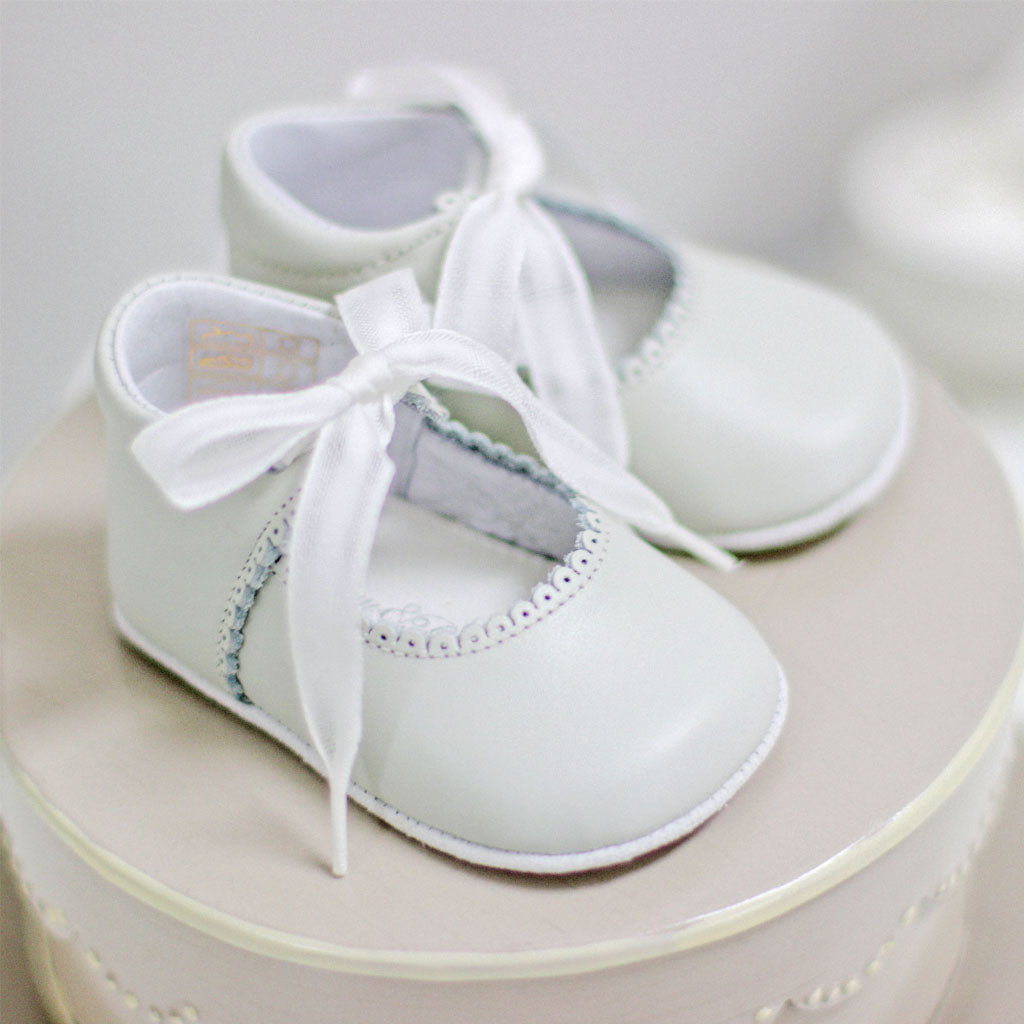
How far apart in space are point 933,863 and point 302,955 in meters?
0.26

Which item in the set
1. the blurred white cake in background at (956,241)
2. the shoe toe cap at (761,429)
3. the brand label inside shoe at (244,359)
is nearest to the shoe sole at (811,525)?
the shoe toe cap at (761,429)

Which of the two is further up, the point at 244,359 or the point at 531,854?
the point at 244,359

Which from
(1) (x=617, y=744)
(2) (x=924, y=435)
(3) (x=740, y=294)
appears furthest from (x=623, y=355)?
(1) (x=617, y=744)

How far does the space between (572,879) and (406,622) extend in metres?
0.13

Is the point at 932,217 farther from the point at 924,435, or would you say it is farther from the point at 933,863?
the point at 933,863

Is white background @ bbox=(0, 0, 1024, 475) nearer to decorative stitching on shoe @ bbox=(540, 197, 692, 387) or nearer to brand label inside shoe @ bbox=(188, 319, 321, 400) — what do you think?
decorative stitching on shoe @ bbox=(540, 197, 692, 387)

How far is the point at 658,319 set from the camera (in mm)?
652

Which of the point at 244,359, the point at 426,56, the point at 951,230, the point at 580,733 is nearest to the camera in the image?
the point at 580,733

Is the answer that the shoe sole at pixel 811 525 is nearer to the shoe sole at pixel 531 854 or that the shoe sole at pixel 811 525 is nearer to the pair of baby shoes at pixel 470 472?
the pair of baby shoes at pixel 470 472

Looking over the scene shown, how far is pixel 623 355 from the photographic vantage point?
0.64m

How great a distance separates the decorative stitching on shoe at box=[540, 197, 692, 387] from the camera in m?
0.57

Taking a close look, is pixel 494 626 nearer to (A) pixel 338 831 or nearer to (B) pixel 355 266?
(A) pixel 338 831

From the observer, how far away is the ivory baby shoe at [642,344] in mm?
541

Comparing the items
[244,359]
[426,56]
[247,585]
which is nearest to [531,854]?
[247,585]
